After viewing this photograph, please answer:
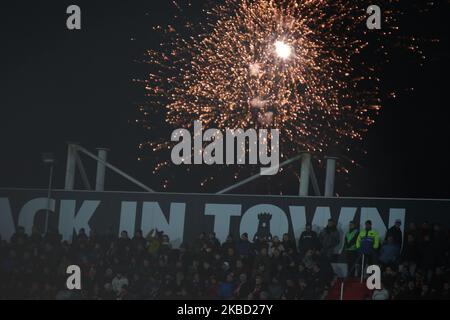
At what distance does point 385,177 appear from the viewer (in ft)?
90.7

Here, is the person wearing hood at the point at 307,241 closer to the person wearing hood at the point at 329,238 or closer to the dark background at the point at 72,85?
the person wearing hood at the point at 329,238

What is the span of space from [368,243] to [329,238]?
0.80 metres

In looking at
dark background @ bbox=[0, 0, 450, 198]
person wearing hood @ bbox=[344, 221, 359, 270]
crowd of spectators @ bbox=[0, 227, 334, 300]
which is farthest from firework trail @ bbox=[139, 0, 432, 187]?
dark background @ bbox=[0, 0, 450, 198]

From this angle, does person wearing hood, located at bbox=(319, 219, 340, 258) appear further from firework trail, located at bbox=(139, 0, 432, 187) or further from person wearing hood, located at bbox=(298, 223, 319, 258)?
firework trail, located at bbox=(139, 0, 432, 187)

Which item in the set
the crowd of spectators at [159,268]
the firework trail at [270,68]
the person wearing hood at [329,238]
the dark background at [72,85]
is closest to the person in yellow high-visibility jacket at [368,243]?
the person wearing hood at [329,238]

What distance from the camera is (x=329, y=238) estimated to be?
Result: 18.4 metres

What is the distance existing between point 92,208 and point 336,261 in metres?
5.98

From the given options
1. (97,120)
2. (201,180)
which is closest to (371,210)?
(201,180)

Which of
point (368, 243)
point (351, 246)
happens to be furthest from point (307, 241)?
point (368, 243)

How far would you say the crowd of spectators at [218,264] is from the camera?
1700 cm

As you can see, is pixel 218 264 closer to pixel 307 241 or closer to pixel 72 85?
pixel 307 241

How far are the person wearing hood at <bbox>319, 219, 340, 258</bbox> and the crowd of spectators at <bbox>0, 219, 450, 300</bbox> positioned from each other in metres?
0.02
